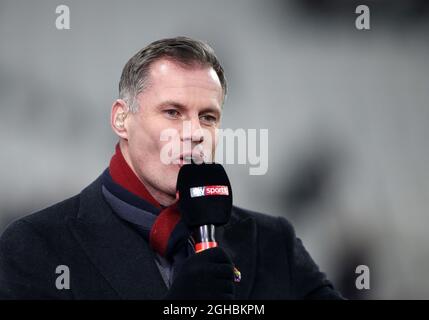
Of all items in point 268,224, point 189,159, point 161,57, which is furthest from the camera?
point 268,224

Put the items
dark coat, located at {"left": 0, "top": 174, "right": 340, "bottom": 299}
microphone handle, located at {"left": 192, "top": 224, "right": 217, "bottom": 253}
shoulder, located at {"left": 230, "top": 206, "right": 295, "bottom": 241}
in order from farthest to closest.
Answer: shoulder, located at {"left": 230, "top": 206, "right": 295, "bottom": 241}, dark coat, located at {"left": 0, "top": 174, "right": 340, "bottom": 299}, microphone handle, located at {"left": 192, "top": 224, "right": 217, "bottom": 253}

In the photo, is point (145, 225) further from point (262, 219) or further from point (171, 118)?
point (262, 219)

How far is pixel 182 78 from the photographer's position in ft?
4.85

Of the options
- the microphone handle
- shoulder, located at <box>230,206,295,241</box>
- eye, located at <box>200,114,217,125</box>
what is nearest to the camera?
the microphone handle

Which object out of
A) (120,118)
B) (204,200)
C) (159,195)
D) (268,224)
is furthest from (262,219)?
(204,200)

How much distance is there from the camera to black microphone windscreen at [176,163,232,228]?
1.19 meters

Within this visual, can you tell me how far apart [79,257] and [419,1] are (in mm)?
1822

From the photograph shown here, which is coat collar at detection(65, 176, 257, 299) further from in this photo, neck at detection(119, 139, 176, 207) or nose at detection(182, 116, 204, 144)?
nose at detection(182, 116, 204, 144)

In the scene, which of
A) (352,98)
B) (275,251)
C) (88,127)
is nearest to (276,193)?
(352,98)

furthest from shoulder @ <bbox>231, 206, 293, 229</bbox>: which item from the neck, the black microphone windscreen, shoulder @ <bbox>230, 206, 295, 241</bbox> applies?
the black microphone windscreen

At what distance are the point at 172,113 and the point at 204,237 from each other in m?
0.38

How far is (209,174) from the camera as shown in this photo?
123cm

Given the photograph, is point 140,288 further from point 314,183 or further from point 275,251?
point 314,183

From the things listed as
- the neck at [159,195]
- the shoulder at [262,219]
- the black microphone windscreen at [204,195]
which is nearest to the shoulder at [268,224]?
the shoulder at [262,219]
